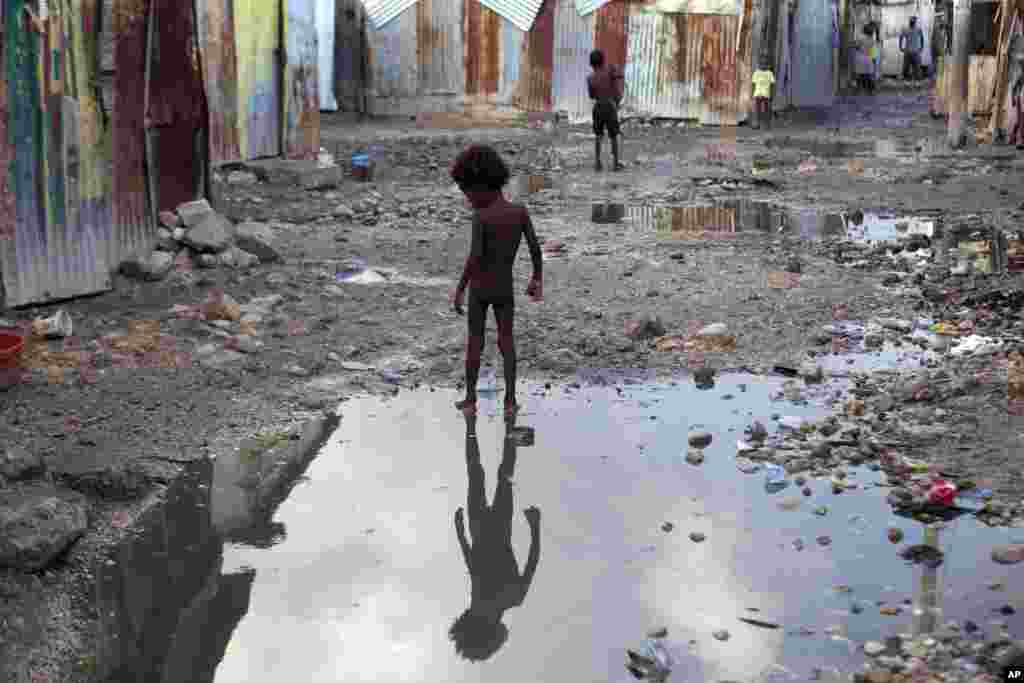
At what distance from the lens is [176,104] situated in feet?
26.6

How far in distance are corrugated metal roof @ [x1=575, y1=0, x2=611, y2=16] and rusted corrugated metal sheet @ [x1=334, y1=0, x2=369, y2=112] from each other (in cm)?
401

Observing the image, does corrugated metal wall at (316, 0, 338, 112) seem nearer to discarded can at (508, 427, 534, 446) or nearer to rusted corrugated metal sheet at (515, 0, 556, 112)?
rusted corrugated metal sheet at (515, 0, 556, 112)

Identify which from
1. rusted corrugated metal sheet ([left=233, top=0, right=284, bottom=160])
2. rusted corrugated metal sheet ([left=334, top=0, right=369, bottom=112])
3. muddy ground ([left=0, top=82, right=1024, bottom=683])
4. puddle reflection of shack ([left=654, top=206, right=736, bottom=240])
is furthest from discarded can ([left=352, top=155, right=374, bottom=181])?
rusted corrugated metal sheet ([left=334, top=0, right=369, bottom=112])

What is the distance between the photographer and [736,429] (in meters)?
5.14

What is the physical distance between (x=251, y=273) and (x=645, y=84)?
14.5m

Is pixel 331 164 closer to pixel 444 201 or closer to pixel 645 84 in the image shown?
pixel 444 201

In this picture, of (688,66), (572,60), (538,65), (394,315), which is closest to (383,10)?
(538,65)

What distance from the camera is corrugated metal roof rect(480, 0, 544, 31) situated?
68.5 feet

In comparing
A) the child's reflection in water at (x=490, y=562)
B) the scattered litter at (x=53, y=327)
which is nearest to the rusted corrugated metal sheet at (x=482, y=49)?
the scattered litter at (x=53, y=327)

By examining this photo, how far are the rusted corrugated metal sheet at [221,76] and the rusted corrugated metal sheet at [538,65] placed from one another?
980 centimetres

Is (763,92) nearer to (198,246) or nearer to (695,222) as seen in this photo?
(695,222)

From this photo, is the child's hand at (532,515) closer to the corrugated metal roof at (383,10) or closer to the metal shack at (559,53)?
the metal shack at (559,53)

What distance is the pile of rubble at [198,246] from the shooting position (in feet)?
25.0

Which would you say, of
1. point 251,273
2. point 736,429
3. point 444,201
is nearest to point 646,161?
point 444,201
